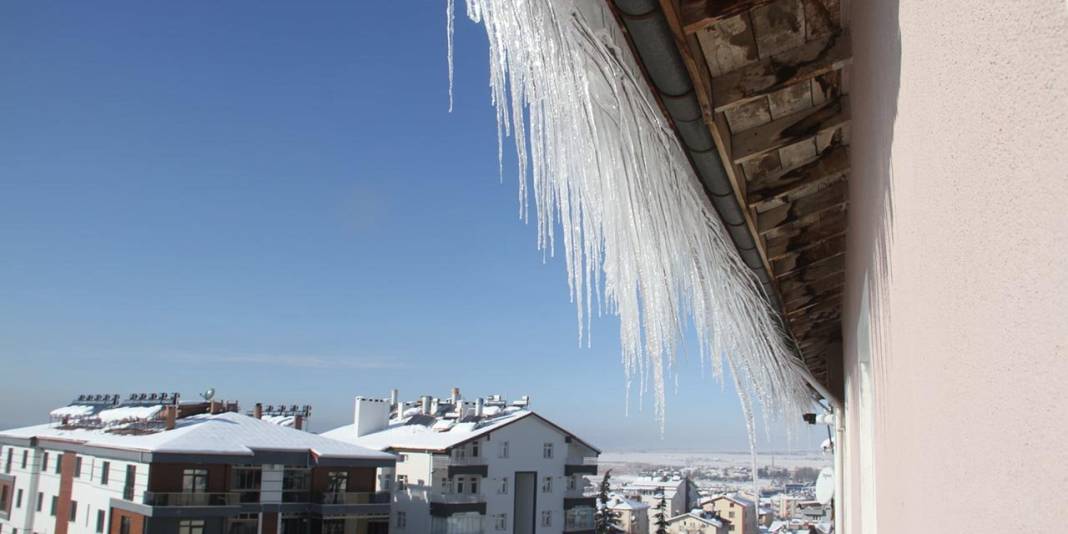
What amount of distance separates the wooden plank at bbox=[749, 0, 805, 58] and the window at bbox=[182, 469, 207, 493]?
24.1 meters

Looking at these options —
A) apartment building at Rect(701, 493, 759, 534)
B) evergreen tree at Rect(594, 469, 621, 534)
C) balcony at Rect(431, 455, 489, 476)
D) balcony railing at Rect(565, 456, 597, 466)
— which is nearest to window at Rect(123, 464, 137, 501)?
balcony at Rect(431, 455, 489, 476)

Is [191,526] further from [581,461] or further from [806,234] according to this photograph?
[806,234]

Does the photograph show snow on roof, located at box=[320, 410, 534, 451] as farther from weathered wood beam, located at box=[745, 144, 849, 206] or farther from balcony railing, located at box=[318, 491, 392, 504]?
weathered wood beam, located at box=[745, 144, 849, 206]

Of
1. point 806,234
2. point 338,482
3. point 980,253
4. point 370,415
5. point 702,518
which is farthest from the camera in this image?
point 702,518

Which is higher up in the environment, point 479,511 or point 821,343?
point 821,343

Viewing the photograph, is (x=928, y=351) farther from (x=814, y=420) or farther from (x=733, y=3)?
(x=814, y=420)

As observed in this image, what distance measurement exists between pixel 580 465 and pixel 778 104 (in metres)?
32.7

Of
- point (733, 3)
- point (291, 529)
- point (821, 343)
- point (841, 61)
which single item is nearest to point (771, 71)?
point (841, 61)

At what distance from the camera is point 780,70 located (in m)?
1.86

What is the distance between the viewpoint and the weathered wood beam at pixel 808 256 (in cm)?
333

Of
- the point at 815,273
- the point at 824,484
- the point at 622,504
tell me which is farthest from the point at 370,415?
the point at 815,273

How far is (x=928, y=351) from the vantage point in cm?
108

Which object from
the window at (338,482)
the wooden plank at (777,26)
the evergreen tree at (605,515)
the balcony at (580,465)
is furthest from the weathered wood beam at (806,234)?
the evergreen tree at (605,515)

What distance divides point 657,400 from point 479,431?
94.2 ft
